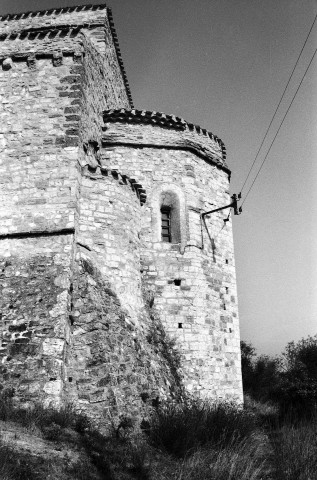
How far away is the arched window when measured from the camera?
40.8 feet

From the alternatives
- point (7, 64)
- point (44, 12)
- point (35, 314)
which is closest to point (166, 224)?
point (35, 314)

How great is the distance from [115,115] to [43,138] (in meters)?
3.30

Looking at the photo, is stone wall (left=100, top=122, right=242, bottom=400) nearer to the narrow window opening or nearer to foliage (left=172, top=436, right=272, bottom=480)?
the narrow window opening

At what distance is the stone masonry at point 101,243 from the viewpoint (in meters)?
8.11

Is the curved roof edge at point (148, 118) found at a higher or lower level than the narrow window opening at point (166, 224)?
higher

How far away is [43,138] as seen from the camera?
10.2m

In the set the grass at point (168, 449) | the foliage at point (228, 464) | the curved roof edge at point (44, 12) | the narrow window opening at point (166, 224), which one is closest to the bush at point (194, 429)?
the grass at point (168, 449)

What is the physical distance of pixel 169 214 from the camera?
12.7 m

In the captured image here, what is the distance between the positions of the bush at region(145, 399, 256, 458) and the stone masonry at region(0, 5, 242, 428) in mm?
880

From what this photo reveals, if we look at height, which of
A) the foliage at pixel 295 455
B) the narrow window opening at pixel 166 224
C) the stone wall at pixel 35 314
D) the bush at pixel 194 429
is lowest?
the foliage at pixel 295 455

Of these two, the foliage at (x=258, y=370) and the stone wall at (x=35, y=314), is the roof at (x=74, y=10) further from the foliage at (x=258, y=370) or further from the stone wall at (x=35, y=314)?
the foliage at (x=258, y=370)

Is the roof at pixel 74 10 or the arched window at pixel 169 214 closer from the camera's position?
the arched window at pixel 169 214

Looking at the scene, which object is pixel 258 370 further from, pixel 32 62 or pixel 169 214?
pixel 32 62

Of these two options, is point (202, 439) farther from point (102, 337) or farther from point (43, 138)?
point (43, 138)
